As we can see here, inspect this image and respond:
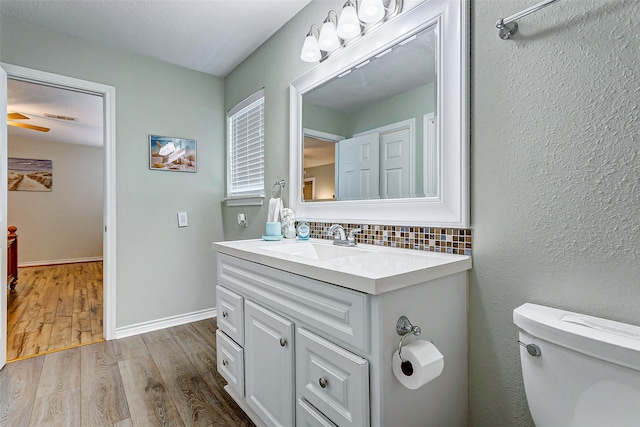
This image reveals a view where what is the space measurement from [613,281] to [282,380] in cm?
112

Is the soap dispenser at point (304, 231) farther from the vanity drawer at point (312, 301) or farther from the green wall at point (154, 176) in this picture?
the green wall at point (154, 176)

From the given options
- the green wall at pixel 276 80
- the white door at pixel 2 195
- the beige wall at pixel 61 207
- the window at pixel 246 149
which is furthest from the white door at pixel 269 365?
the beige wall at pixel 61 207

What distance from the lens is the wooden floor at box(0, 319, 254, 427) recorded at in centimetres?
153

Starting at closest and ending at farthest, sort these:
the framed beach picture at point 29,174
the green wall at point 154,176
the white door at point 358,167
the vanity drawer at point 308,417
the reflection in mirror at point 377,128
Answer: the vanity drawer at point 308,417, the reflection in mirror at point 377,128, the white door at point 358,167, the green wall at point 154,176, the framed beach picture at point 29,174

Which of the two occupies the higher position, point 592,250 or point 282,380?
point 592,250

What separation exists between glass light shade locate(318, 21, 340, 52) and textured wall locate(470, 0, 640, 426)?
74cm

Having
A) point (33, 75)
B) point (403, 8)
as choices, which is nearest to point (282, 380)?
point (403, 8)

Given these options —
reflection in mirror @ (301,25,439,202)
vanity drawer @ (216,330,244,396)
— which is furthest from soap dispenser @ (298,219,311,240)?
vanity drawer @ (216,330,244,396)

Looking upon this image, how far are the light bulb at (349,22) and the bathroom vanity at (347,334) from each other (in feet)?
3.62

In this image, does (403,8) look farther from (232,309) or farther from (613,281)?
(232,309)

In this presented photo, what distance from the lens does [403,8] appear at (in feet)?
4.59

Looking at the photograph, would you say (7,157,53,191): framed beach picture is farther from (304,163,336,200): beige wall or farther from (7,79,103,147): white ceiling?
(304,163,336,200): beige wall

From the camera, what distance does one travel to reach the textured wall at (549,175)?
849 millimetres

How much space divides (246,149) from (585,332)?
2.51 metres
